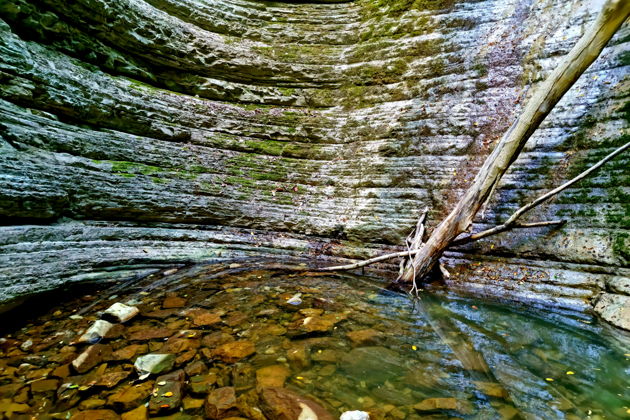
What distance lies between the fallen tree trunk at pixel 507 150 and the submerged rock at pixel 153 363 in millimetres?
4144

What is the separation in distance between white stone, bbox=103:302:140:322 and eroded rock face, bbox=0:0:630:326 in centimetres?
142

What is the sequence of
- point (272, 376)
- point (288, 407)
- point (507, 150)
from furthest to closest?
point (507, 150) → point (272, 376) → point (288, 407)

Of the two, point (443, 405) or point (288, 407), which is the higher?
point (443, 405)

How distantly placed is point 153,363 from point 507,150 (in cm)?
633

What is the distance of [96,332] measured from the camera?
3418 mm

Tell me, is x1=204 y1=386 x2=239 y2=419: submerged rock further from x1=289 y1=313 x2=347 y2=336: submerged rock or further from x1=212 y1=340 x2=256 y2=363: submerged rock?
x1=289 y1=313 x2=347 y2=336: submerged rock

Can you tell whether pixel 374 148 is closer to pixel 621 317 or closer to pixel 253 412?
pixel 621 317

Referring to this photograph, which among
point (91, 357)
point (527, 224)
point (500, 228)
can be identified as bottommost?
point (91, 357)

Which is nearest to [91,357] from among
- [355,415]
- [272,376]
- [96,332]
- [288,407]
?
[96,332]

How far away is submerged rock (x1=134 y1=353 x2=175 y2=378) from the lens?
9.13 ft

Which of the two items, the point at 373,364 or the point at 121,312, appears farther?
the point at 121,312

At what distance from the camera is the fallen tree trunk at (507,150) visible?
507cm

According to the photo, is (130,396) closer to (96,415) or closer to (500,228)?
(96,415)

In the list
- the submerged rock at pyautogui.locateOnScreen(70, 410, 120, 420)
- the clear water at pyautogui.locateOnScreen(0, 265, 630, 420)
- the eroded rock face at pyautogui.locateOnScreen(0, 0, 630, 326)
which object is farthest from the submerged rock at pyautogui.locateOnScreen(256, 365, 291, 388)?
the eroded rock face at pyautogui.locateOnScreen(0, 0, 630, 326)
